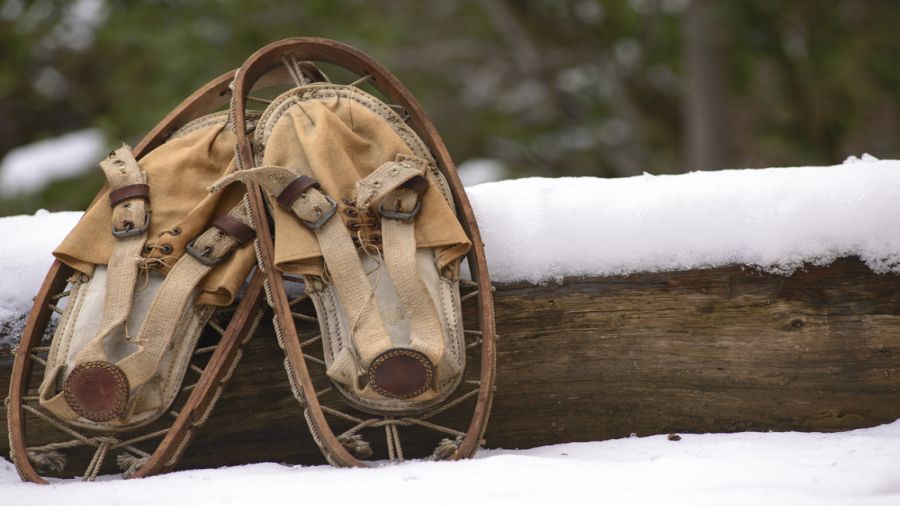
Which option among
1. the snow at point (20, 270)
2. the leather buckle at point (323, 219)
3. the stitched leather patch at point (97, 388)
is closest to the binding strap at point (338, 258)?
the leather buckle at point (323, 219)

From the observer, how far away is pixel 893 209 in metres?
2.23

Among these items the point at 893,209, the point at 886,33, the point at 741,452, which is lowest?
the point at 741,452

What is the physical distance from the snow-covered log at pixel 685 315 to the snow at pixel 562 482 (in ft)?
0.68

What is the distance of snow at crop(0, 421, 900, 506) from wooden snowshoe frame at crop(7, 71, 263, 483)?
0.07m

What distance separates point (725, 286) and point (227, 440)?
4.59 feet

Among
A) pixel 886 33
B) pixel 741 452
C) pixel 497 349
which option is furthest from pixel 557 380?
pixel 886 33

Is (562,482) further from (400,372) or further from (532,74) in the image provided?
(532,74)

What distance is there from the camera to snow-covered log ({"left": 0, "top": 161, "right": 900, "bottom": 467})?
2.23m

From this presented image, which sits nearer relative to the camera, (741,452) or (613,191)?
(741,452)

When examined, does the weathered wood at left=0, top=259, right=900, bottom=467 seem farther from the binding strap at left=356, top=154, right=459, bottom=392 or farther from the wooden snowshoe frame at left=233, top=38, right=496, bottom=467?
the binding strap at left=356, top=154, right=459, bottom=392

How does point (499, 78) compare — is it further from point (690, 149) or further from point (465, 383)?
point (465, 383)

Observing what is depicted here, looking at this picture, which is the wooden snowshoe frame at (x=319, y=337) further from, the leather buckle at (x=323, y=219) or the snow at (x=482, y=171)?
the snow at (x=482, y=171)

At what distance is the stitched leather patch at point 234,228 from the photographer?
2111 millimetres

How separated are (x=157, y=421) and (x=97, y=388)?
291 mm
